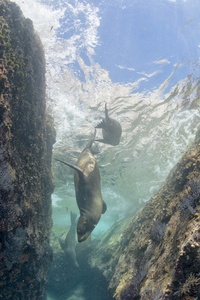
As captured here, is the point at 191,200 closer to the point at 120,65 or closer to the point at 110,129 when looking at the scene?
the point at 110,129

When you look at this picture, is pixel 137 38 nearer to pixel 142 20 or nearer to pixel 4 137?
pixel 142 20

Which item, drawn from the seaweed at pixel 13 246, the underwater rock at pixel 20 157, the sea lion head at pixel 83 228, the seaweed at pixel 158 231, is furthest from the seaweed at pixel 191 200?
the seaweed at pixel 13 246

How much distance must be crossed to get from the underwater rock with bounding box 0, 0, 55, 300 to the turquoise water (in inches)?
99.1

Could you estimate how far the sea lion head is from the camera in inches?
153

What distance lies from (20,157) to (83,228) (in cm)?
231

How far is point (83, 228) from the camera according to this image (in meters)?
3.94

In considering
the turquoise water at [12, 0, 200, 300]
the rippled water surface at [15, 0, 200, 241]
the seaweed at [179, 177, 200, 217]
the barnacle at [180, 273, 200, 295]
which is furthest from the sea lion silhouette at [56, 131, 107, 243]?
the rippled water surface at [15, 0, 200, 241]

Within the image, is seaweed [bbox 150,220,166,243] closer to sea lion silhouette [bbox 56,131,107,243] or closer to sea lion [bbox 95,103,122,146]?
sea lion silhouette [bbox 56,131,107,243]

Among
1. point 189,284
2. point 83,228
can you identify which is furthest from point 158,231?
point 189,284

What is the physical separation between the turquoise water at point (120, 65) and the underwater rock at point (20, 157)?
252 centimetres

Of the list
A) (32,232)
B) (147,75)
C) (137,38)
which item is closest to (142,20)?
(137,38)

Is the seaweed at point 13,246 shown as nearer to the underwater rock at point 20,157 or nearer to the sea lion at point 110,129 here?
the underwater rock at point 20,157

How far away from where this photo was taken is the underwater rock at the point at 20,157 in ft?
10.9

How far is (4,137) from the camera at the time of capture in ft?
10.2
